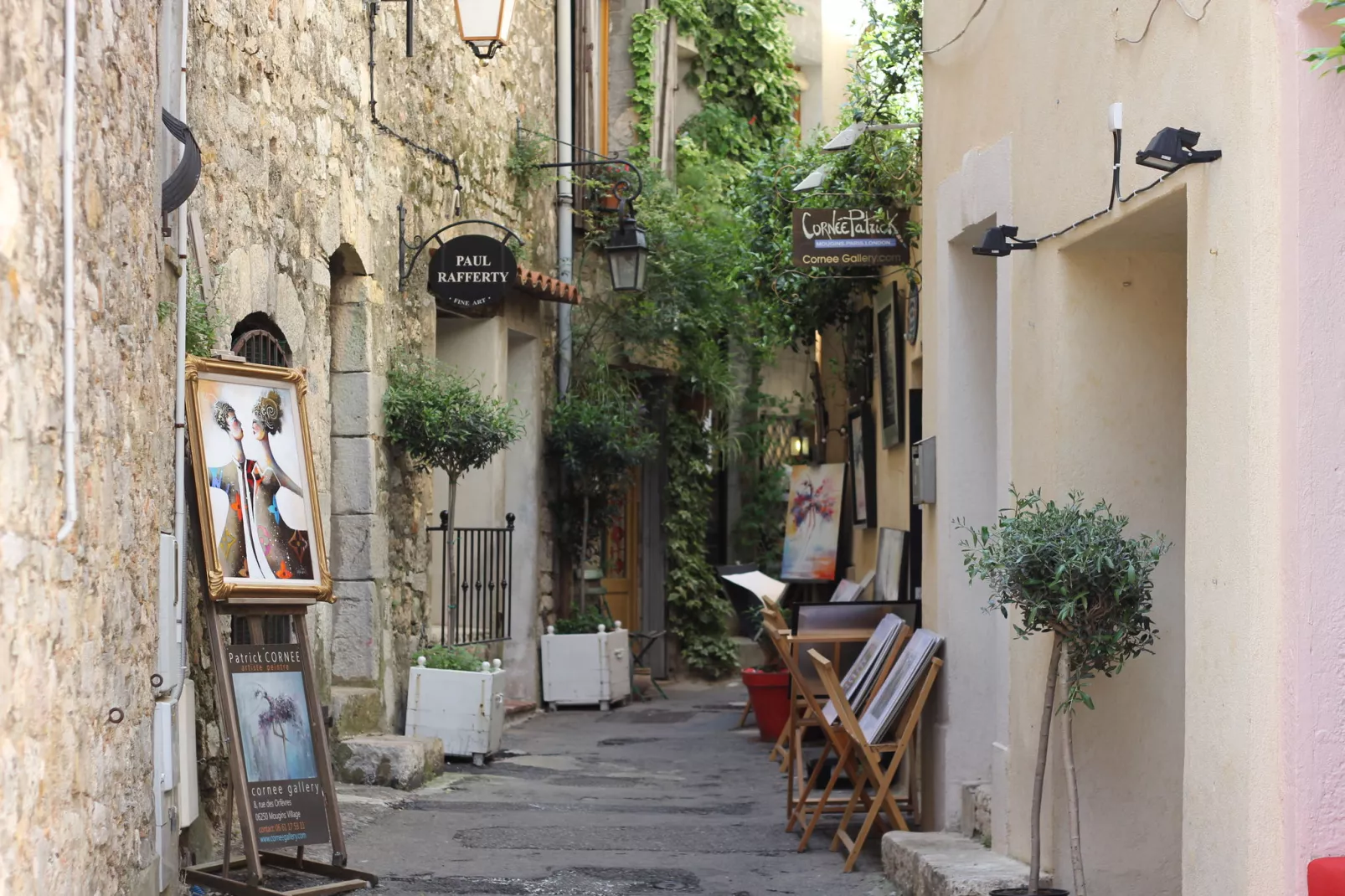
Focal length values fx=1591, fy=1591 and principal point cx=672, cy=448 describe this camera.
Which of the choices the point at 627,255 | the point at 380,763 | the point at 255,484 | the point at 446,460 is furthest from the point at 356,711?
the point at 627,255

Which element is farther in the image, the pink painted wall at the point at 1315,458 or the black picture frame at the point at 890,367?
the black picture frame at the point at 890,367

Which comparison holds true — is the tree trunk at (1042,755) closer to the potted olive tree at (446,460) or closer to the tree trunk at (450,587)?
the potted olive tree at (446,460)

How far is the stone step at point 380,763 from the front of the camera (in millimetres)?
7746

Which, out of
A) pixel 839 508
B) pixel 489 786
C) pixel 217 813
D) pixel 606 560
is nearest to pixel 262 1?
pixel 217 813

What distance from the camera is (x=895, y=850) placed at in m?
5.82

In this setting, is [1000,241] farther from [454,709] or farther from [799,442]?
[799,442]

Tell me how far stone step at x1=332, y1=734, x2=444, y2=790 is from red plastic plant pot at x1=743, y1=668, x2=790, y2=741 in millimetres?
2550

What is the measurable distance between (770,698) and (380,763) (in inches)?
114

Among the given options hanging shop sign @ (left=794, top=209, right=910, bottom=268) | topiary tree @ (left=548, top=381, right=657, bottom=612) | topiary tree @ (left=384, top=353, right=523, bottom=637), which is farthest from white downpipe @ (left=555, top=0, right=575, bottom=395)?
hanging shop sign @ (left=794, top=209, right=910, bottom=268)

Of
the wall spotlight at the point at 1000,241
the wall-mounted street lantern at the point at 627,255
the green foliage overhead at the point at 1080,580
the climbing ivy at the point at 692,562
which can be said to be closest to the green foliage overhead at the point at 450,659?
the wall-mounted street lantern at the point at 627,255

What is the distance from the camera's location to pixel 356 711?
27.0 ft

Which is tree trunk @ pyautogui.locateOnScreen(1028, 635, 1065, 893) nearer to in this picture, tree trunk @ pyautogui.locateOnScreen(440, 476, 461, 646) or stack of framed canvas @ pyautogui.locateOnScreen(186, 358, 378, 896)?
stack of framed canvas @ pyautogui.locateOnScreen(186, 358, 378, 896)

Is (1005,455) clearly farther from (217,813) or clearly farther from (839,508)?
(839,508)

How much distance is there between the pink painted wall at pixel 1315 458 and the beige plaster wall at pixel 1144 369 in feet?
0.19
